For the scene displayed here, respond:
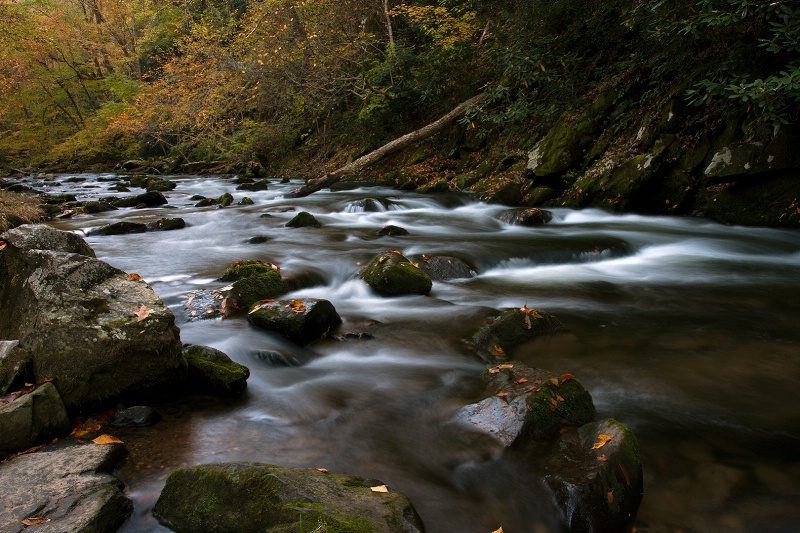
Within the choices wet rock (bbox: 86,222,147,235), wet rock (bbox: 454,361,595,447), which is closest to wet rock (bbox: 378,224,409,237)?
wet rock (bbox: 86,222,147,235)

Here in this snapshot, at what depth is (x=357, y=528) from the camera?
7.34 feet

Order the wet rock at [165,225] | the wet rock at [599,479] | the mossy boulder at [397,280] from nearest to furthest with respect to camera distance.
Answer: the wet rock at [599,479]
the mossy boulder at [397,280]
the wet rock at [165,225]

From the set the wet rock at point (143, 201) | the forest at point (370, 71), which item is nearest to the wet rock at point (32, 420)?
the forest at point (370, 71)

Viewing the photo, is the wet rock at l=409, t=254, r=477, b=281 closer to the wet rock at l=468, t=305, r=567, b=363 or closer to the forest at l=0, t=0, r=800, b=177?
the wet rock at l=468, t=305, r=567, b=363

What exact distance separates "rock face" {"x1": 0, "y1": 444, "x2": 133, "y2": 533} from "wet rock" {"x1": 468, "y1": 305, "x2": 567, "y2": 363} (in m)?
3.15

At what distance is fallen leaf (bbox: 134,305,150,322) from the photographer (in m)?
3.76

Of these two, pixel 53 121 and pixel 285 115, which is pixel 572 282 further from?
pixel 53 121

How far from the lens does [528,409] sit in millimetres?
3494

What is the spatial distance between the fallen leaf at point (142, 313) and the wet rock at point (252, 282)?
81.9 inches

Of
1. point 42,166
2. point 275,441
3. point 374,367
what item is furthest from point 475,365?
point 42,166

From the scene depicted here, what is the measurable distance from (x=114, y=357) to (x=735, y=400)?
4.67 m

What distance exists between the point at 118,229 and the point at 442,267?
288 inches

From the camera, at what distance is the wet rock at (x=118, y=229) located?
1082 cm

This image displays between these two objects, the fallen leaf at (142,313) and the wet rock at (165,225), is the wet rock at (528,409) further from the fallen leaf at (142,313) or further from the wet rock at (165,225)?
the wet rock at (165,225)
